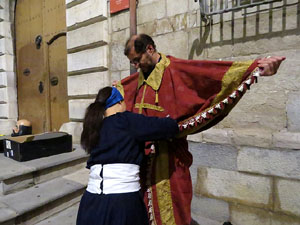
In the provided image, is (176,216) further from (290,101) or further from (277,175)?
(290,101)

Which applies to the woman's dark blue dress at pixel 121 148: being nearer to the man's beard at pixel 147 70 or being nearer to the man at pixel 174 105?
the man at pixel 174 105

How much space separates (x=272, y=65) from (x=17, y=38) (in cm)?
570

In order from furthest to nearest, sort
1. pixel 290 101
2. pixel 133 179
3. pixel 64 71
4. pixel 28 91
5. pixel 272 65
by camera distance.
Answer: pixel 28 91, pixel 64 71, pixel 290 101, pixel 133 179, pixel 272 65

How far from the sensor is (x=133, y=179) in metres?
1.41

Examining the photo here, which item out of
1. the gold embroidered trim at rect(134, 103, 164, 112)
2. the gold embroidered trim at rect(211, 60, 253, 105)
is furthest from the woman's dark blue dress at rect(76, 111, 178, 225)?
the gold embroidered trim at rect(211, 60, 253, 105)

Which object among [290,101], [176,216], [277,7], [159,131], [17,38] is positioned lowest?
[176,216]

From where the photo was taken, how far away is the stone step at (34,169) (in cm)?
257

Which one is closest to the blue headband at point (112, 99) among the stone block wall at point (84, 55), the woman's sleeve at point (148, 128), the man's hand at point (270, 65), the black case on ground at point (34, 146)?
the woman's sleeve at point (148, 128)

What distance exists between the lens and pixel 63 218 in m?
2.60

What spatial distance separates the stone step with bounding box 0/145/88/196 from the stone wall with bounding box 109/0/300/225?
5.57 ft

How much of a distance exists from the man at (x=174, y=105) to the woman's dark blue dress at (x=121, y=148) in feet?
0.78

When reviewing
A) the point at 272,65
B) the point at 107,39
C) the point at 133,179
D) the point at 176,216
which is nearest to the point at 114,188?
the point at 133,179

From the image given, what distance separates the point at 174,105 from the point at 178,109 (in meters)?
0.04

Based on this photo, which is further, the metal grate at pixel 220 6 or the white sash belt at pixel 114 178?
the metal grate at pixel 220 6
